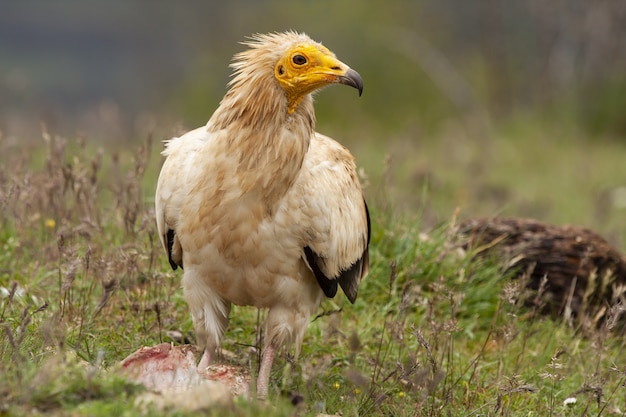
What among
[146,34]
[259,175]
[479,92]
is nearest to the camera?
[259,175]

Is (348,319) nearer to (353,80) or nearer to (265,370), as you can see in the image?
(265,370)

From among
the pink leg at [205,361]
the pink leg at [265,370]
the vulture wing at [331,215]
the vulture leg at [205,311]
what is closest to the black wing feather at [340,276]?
the vulture wing at [331,215]

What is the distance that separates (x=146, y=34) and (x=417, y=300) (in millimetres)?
20277

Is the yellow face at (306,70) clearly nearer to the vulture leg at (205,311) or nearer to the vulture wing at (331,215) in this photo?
the vulture wing at (331,215)

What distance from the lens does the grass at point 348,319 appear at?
4.31m

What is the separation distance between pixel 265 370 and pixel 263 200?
2.88ft

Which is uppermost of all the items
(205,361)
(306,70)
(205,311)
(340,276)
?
(306,70)

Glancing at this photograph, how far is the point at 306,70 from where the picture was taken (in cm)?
428

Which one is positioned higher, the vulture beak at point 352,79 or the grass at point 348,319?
the vulture beak at point 352,79

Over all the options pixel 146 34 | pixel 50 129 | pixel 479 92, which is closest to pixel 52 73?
pixel 146 34

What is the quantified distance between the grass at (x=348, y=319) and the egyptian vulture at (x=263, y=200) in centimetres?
27

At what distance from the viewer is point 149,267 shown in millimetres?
5164

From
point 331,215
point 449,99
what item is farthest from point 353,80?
point 449,99

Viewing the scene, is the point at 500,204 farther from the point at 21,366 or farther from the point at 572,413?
the point at 21,366
